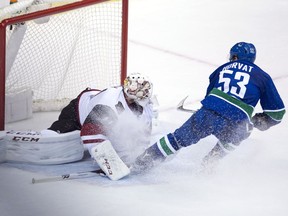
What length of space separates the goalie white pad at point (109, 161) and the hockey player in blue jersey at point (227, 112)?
0.38ft

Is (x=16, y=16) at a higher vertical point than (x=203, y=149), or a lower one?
higher

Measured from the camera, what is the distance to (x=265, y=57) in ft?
20.0

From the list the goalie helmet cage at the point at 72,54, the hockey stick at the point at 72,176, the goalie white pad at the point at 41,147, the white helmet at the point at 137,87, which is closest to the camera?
the hockey stick at the point at 72,176

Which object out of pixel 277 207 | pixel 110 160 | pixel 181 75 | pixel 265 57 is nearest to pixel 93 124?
pixel 110 160

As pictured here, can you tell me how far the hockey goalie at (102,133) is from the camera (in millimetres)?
3904

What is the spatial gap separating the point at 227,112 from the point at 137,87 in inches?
15.1

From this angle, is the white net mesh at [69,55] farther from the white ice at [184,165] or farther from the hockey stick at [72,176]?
the hockey stick at [72,176]

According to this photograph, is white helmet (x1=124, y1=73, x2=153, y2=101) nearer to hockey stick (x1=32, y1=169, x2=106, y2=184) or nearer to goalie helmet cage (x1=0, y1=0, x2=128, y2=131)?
hockey stick (x1=32, y1=169, x2=106, y2=184)

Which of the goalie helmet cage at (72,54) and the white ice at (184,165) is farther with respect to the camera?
the goalie helmet cage at (72,54)

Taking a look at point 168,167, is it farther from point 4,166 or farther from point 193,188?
point 4,166

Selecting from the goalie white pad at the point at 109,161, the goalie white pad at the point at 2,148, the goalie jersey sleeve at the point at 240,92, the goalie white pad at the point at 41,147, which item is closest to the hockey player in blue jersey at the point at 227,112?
the goalie jersey sleeve at the point at 240,92

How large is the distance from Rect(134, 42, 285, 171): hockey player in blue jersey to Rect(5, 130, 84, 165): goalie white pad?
33 cm

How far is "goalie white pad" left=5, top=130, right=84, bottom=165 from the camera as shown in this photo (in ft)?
13.3

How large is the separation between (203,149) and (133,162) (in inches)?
18.2
